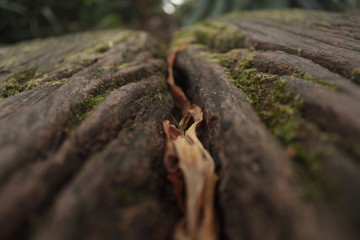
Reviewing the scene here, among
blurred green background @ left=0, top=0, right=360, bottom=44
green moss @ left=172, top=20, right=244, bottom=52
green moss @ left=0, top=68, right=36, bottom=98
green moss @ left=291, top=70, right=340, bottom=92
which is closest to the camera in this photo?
green moss @ left=291, top=70, right=340, bottom=92

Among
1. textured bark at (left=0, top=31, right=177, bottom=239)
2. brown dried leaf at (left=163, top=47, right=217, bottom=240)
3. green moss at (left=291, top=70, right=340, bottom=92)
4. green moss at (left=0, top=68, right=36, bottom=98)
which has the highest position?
green moss at (left=291, top=70, right=340, bottom=92)

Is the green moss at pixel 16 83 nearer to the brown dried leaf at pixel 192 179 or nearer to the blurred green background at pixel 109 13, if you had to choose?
the brown dried leaf at pixel 192 179

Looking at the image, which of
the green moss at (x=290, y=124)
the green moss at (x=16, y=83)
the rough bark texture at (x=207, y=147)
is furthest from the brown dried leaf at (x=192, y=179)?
the green moss at (x=16, y=83)

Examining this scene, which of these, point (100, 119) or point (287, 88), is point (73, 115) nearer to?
point (100, 119)

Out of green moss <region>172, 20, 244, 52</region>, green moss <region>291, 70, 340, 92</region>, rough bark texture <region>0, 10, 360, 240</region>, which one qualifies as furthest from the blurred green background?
green moss <region>291, 70, 340, 92</region>

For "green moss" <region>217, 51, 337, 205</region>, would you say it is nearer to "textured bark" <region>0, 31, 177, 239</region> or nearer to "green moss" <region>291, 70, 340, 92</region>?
"green moss" <region>291, 70, 340, 92</region>

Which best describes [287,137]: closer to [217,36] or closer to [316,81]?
[316,81]

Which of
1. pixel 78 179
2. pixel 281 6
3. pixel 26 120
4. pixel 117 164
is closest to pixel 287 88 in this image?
pixel 117 164
